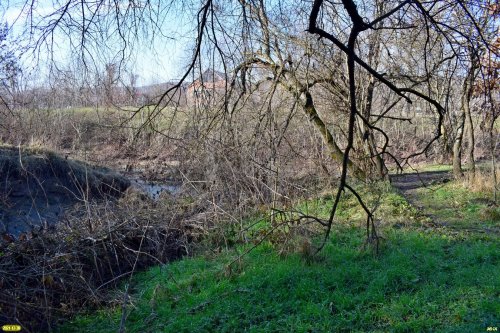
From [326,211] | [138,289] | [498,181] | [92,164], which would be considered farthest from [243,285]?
[92,164]

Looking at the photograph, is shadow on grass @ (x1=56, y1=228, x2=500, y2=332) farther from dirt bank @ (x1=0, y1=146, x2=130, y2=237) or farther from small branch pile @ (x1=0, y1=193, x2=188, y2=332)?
dirt bank @ (x1=0, y1=146, x2=130, y2=237)

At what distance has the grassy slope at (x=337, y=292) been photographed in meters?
4.75

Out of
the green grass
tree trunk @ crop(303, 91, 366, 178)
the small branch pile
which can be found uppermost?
tree trunk @ crop(303, 91, 366, 178)

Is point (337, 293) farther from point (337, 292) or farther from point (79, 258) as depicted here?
point (79, 258)

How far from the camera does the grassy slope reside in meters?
4.75

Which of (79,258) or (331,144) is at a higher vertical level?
(331,144)

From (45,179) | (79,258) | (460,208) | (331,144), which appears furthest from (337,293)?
(45,179)

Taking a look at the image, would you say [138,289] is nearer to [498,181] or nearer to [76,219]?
[76,219]

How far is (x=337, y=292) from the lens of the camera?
215 inches

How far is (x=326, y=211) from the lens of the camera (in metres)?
9.66

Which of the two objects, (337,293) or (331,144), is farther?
(331,144)

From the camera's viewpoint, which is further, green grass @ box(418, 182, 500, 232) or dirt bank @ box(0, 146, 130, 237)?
dirt bank @ box(0, 146, 130, 237)

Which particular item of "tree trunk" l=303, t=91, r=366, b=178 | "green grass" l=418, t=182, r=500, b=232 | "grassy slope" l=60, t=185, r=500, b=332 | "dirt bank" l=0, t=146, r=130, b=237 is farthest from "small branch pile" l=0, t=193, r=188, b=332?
"dirt bank" l=0, t=146, r=130, b=237

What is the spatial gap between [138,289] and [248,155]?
9.88 feet
